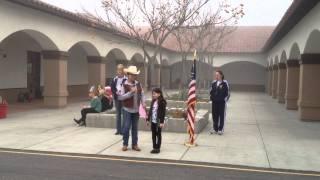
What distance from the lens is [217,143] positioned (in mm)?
11609

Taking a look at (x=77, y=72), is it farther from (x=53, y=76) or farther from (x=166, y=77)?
(x=166, y=77)

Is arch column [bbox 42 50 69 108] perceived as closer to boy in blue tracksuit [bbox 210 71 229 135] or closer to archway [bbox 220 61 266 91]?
boy in blue tracksuit [bbox 210 71 229 135]

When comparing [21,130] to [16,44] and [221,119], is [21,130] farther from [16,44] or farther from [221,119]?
[16,44]

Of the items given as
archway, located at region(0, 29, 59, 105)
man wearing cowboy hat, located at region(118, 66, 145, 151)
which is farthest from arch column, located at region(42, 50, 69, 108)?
Answer: man wearing cowboy hat, located at region(118, 66, 145, 151)

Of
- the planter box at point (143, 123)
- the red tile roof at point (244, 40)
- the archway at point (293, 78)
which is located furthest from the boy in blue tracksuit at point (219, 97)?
the red tile roof at point (244, 40)

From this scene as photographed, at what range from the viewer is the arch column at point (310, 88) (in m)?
17.1

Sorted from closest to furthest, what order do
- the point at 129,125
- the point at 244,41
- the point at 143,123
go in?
the point at 129,125 → the point at 143,123 → the point at 244,41

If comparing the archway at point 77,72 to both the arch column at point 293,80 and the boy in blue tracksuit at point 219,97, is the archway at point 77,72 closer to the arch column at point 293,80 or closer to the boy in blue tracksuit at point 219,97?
the arch column at point 293,80

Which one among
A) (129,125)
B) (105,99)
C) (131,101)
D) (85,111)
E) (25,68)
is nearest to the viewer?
(131,101)

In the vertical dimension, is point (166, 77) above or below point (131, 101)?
below

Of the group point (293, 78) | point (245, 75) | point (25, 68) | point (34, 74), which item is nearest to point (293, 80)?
point (293, 78)

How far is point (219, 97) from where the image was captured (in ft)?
42.6

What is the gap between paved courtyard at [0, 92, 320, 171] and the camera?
9.73 m

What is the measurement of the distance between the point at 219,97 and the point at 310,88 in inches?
225
